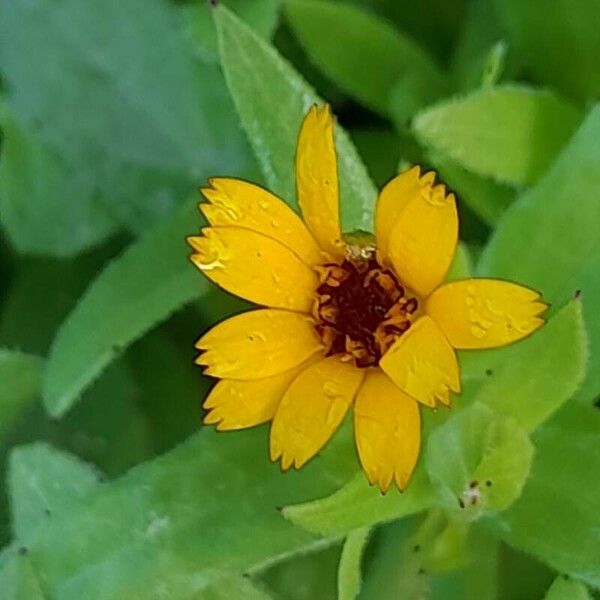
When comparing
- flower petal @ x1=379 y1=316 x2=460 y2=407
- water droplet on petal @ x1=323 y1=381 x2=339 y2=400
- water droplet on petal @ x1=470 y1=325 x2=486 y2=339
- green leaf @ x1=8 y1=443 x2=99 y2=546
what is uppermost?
water droplet on petal @ x1=470 y1=325 x2=486 y2=339

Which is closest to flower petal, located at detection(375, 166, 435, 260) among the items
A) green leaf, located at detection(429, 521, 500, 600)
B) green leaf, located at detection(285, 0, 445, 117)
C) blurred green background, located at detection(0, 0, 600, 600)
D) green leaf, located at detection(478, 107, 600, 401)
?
blurred green background, located at detection(0, 0, 600, 600)

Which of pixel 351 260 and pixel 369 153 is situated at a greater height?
pixel 351 260

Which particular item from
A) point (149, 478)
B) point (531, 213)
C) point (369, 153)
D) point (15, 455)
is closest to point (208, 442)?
point (149, 478)

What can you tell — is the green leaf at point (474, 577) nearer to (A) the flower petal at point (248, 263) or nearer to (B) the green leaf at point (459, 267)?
(B) the green leaf at point (459, 267)

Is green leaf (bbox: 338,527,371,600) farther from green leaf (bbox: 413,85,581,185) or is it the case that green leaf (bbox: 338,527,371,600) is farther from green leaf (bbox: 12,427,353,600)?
green leaf (bbox: 413,85,581,185)

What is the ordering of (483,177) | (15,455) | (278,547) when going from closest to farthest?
(278,547)
(15,455)
(483,177)

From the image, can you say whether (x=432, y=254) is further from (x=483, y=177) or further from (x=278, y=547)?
(x=483, y=177)
